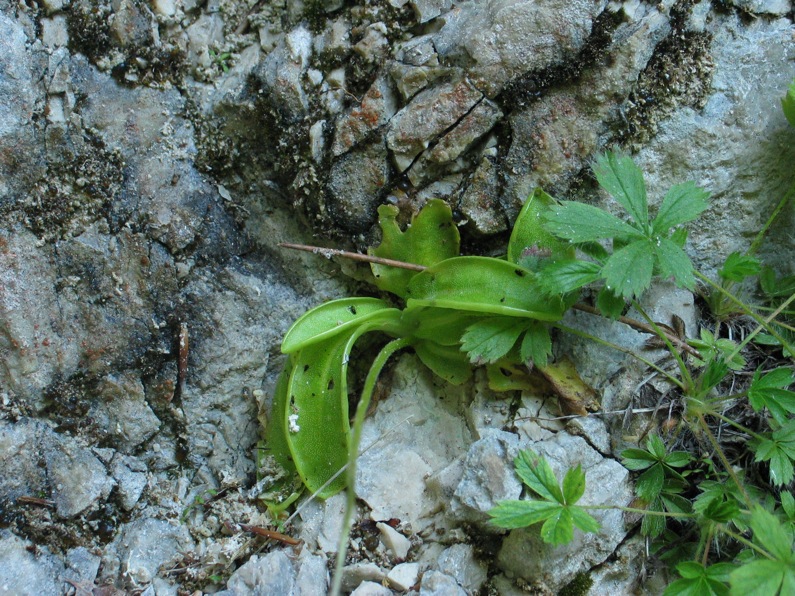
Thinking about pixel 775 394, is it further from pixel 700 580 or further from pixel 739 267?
pixel 700 580

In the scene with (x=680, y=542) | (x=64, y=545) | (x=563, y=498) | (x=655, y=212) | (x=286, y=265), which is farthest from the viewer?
(x=286, y=265)

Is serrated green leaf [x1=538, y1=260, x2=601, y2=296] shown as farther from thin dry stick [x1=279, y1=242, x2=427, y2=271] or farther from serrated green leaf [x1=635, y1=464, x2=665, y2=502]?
serrated green leaf [x1=635, y1=464, x2=665, y2=502]

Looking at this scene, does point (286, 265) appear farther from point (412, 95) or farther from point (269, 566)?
point (269, 566)

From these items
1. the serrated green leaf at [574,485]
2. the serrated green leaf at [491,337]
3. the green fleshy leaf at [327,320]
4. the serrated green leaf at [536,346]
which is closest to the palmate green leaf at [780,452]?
the serrated green leaf at [574,485]

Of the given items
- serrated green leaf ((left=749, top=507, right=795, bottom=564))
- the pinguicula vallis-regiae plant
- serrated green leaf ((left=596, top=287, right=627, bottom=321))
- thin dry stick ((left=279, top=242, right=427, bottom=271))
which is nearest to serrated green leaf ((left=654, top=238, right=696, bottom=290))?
the pinguicula vallis-regiae plant

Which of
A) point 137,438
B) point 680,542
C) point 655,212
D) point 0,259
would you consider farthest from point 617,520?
point 0,259
